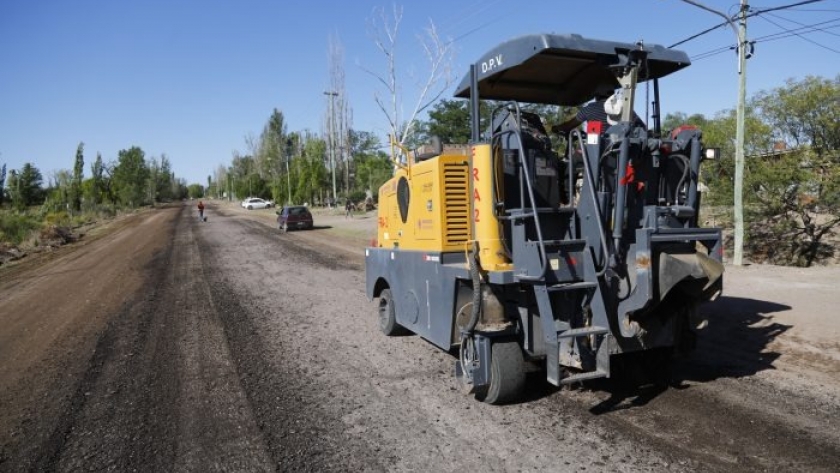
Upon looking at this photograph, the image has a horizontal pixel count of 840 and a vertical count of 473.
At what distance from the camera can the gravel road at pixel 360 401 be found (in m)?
4.12

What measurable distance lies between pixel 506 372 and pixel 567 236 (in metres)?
1.32

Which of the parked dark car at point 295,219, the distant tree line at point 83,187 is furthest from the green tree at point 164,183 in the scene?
the parked dark car at point 295,219

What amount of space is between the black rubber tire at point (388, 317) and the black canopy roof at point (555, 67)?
9.35 ft

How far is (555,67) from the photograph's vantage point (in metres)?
5.66

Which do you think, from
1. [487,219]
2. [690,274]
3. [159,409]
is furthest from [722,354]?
[159,409]

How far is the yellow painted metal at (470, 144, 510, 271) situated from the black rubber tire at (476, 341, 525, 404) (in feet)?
2.37

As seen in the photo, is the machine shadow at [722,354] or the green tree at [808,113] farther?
the green tree at [808,113]

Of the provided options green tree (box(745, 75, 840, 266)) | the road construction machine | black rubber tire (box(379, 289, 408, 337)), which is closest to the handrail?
the road construction machine

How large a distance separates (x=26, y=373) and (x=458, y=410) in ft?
17.2

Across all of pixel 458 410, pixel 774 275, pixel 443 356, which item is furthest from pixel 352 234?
pixel 458 410

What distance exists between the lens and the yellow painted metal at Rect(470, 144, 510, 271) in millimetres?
5035

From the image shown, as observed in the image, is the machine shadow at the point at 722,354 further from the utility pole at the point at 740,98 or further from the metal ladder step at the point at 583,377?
the utility pole at the point at 740,98

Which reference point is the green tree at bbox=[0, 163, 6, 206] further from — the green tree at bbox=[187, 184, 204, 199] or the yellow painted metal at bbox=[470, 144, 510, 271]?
the green tree at bbox=[187, 184, 204, 199]

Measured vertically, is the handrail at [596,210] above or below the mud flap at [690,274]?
above
